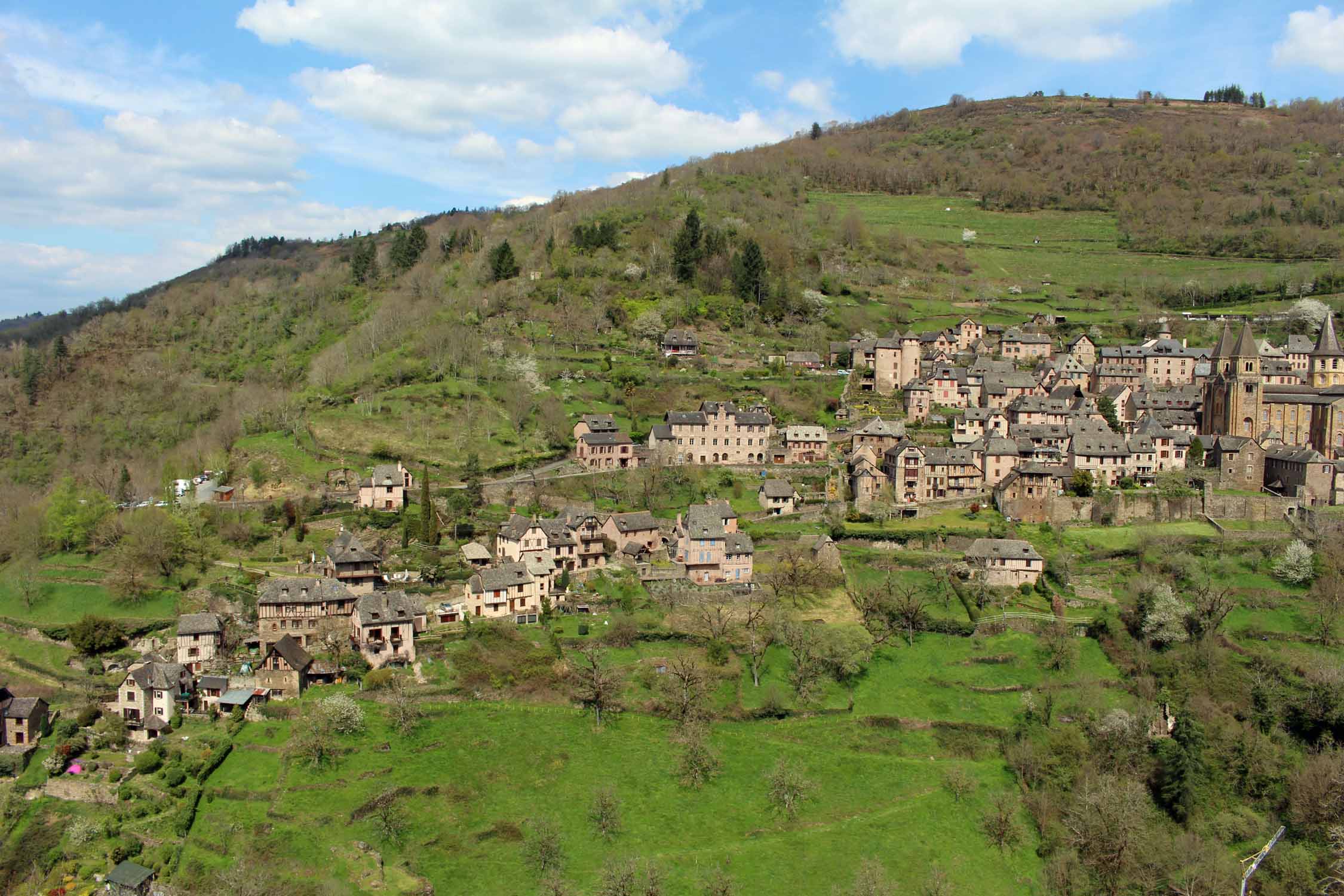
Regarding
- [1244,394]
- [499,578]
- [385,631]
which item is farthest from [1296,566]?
[385,631]

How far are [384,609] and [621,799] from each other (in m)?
17.9

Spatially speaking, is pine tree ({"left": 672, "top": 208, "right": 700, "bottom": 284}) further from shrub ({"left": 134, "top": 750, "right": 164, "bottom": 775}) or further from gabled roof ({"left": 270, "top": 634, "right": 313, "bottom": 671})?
shrub ({"left": 134, "top": 750, "right": 164, "bottom": 775})

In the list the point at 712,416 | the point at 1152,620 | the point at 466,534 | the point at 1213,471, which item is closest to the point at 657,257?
the point at 712,416

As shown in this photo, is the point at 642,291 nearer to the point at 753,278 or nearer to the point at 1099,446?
the point at 753,278

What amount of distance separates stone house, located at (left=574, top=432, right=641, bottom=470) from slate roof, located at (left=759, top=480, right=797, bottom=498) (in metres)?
12.6

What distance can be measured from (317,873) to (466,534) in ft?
96.1

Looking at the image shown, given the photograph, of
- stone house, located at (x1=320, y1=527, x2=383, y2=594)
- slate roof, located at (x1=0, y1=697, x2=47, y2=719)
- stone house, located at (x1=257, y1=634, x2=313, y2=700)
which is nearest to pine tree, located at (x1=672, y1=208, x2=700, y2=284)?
stone house, located at (x1=320, y1=527, x2=383, y2=594)

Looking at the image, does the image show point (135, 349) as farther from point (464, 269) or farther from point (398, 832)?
point (398, 832)

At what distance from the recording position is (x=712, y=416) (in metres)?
79.6

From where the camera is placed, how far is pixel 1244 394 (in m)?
75.0

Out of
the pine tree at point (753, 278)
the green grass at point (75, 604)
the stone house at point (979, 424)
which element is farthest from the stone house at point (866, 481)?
the green grass at point (75, 604)

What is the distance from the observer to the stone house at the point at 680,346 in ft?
325

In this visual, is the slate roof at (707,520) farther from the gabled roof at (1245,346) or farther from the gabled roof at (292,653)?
the gabled roof at (1245,346)

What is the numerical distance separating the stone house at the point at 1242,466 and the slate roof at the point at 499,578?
5061cm
